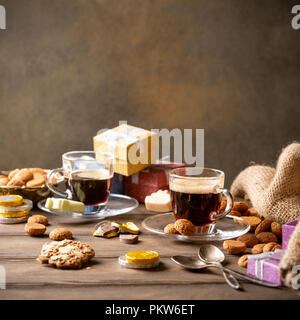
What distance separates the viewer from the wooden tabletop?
891 mm

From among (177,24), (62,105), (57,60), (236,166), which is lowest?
(236,166)

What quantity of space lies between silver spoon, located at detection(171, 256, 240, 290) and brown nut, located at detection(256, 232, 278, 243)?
230 mm

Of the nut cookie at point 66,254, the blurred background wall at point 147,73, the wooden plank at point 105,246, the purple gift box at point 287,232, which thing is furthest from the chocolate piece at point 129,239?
the blurred background wall at point 147,73

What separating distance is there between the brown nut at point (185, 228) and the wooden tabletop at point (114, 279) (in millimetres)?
29

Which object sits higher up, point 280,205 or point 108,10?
point 108,10

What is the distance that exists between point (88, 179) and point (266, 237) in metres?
0.55

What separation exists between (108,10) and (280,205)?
2.22 meters

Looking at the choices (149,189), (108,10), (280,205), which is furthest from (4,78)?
(280,205)

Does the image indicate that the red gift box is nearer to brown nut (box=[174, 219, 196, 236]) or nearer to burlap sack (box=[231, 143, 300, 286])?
burlap sack (box=[231, 143, 300, 286])

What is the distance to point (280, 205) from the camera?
1.39 meters

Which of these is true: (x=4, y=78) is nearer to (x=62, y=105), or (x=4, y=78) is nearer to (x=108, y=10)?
(x=62, y=105)

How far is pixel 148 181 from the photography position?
1626 mm
